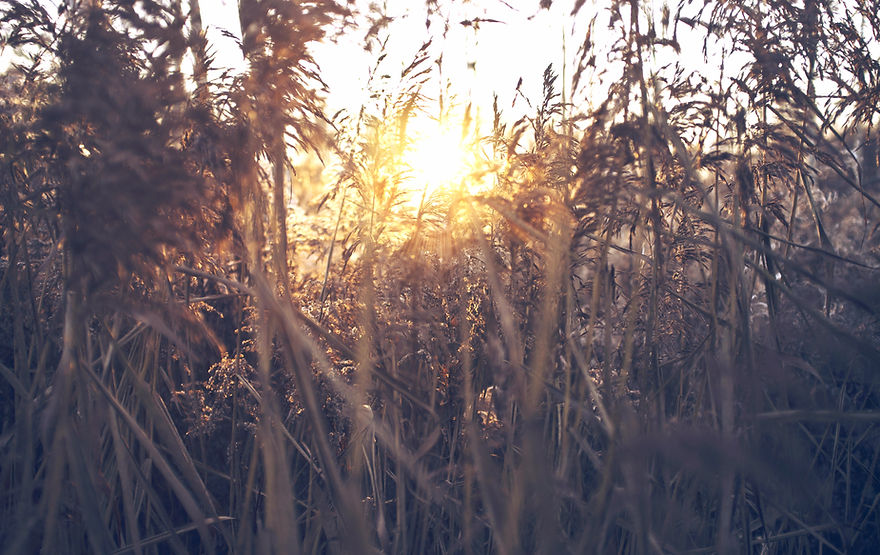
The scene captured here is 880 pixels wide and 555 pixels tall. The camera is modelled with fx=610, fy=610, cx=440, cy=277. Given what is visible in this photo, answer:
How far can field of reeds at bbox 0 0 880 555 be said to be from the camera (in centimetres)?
108

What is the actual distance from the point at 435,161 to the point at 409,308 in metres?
0.50

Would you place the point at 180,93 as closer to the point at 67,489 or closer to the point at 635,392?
the point at 67,489

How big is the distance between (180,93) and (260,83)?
0.15m

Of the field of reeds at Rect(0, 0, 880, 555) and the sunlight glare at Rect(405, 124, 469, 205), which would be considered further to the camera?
the sunlight glare at Rect(405, 124, 469, 205)

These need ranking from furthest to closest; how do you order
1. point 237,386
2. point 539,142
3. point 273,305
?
point 539,142 → point 237,386 → point 273,305

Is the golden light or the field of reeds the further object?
the golden light

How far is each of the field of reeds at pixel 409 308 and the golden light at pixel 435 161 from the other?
0.9 inches

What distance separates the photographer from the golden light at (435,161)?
5.81 ft

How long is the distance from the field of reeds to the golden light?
23mm

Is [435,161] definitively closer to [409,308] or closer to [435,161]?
[435,161]

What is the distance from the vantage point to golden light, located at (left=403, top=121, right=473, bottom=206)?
1771 mm

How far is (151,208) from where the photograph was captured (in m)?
1.04

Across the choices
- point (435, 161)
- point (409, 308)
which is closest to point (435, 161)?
point (435, 161)

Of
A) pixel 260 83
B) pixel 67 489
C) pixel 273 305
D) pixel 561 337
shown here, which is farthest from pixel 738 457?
pixel 67 489
